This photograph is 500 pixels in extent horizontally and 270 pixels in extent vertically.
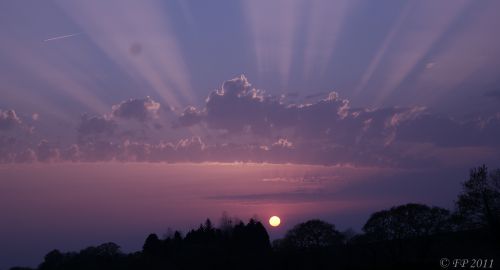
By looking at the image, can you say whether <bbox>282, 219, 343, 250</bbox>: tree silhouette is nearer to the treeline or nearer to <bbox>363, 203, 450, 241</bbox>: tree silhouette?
the treeline

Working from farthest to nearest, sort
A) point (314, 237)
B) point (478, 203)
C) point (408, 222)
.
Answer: point (314, 237)
point (408, 222)
point (478, 203)

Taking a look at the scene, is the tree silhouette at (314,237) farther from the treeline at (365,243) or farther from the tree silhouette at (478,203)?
the tree silhouette at (478,203)

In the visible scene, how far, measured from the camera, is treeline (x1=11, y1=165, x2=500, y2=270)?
72.5 m

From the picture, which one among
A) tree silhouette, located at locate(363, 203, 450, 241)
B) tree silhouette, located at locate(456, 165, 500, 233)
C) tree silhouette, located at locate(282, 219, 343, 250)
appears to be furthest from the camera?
tree silhouette, located at locate(282, 219, 343, 250)

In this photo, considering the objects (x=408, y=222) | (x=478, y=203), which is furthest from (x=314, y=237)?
(x=478, y=203)

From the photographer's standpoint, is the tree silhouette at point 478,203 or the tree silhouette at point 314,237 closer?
the tree silhouette at point 478,203

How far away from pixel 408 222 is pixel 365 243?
441 inches

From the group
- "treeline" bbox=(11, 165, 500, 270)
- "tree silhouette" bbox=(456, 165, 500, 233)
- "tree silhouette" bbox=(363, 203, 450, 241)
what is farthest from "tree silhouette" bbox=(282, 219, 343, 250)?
"tree silhouette" bbox=(456, 165, 500, 233)

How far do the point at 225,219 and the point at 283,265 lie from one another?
6631cm

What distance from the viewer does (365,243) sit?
11431 cm

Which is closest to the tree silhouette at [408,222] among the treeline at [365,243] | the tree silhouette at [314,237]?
the treeline at [365,243]

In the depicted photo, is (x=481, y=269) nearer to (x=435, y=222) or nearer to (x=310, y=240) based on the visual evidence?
(x=435, y=222)

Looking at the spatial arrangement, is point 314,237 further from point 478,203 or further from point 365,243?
point 478,203

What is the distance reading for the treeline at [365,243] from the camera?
72.5 meters
